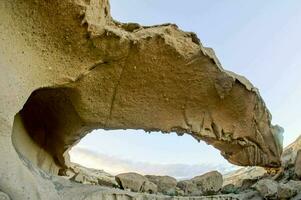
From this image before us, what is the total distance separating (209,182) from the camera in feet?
9.78

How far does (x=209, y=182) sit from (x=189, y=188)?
201 millimetres

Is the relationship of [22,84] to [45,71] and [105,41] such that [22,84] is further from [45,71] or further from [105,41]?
[105,41]

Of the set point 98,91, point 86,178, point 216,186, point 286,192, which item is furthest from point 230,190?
point 86,178

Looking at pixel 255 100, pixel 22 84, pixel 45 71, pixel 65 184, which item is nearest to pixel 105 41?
pixel 45 71

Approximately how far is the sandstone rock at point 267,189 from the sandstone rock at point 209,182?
33 centimetres

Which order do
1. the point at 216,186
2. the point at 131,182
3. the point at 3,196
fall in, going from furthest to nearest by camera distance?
the point at 216,186 → the point at 131,182 → the point at 3,196

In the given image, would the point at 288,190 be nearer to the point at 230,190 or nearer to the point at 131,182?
the point at 230,190

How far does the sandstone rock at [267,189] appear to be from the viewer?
262 cm

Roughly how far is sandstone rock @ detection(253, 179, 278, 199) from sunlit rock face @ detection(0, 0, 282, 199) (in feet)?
1.66

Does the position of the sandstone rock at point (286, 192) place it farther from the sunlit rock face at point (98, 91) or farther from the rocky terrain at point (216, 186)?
the sunlit rock face at point (98, 91)

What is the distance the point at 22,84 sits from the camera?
6.69 ft

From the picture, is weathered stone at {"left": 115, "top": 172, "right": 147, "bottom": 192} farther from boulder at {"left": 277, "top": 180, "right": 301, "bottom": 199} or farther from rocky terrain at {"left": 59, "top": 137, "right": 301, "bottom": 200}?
boulder at {"left": 277, "top": 180, "right": 301, "bottom": 199}

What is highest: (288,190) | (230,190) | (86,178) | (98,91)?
(98,91)

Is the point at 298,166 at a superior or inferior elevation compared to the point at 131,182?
superior
